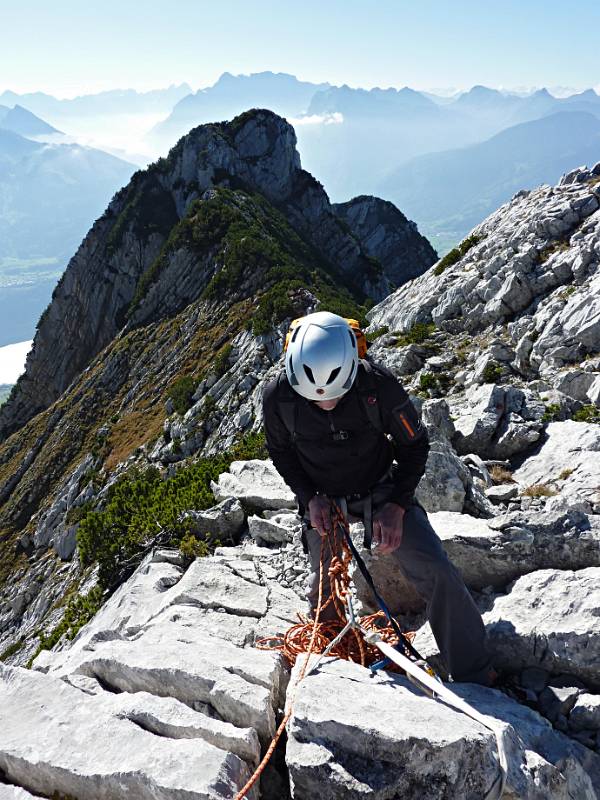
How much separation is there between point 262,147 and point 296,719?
94.4 m

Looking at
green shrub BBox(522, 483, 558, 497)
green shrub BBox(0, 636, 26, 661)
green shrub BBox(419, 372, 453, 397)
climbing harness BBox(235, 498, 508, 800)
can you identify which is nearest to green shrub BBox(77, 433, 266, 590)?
climbing harness BBox(235, 498, 508, 800)

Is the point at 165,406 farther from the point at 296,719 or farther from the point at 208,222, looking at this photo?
the point at 296,719

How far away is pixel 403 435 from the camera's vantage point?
623 centimetres

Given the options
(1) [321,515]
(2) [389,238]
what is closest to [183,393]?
(1) [321,515]

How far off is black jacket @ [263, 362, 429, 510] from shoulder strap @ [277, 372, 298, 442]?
1 cm

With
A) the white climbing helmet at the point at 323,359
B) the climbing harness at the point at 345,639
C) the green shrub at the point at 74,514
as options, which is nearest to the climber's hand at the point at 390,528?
the climbing harness at the point at 345,639

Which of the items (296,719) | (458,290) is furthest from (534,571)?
(458,290)

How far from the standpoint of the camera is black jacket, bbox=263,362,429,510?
6.19 meters

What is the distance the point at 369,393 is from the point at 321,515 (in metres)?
1.59

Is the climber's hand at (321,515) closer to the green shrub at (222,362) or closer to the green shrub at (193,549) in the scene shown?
the green shrub at (193,549)

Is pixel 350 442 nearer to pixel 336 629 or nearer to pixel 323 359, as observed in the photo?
pixel 323 359

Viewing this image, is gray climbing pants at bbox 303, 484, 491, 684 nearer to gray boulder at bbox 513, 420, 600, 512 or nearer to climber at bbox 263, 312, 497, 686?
climber at bbox 263, 312, 497, 686

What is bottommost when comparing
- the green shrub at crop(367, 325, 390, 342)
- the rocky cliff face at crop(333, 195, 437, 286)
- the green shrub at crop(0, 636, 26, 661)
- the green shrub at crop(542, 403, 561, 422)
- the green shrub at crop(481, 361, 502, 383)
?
the green shrub at crop(0, 636, 26, 661)

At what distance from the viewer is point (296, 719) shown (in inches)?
182
